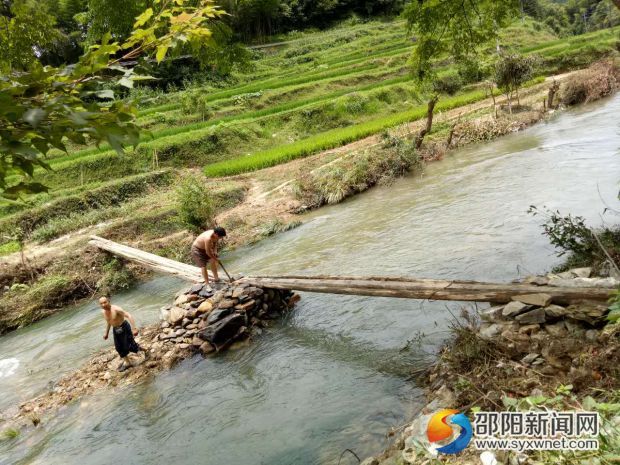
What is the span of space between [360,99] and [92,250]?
17.0m

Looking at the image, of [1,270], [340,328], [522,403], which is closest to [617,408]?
[522,403]

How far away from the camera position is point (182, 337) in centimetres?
795

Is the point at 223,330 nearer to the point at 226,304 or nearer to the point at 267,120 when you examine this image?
the point at 226,304

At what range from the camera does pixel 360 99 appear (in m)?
25.3

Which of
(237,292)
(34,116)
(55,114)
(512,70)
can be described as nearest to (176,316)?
(237,292)

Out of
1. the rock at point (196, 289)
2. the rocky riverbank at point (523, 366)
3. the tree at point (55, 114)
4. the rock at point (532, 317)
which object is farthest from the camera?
the rock at point (196, 289)

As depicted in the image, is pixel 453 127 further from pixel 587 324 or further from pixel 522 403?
pixel 522 403

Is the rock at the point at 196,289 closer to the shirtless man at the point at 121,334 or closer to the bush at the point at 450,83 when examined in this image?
the shirtless man at the point at 121,334

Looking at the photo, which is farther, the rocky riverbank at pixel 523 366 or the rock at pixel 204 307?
the rock at pixel 204 307

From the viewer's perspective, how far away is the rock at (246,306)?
26.1 ft

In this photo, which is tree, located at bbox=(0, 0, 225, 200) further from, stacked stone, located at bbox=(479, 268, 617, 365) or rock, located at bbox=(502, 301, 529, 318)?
rock, located at bbox=(502, 301, 529, 318)

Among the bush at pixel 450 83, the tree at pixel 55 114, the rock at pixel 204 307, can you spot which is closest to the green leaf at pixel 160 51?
the tree at pixel 55 114

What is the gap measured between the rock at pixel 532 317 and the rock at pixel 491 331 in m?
0.24

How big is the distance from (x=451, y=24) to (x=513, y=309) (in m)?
6.01
